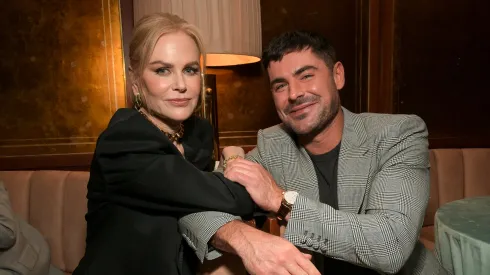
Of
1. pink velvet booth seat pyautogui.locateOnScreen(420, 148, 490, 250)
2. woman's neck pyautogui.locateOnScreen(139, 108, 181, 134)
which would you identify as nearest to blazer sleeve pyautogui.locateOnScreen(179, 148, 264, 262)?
woman's neck pyautogui.locateOnScreen(139, 108, 181, 134)

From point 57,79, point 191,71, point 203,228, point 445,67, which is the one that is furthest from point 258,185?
point 445,67

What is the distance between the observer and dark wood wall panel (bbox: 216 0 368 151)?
2.62 m

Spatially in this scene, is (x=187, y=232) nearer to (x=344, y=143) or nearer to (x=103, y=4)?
(x=344, y=143)

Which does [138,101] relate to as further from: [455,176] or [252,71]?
[455,176]

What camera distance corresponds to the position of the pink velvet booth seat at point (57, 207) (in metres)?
2.02

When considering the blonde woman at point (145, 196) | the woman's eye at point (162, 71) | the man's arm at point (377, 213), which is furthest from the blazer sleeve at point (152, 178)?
the woman's eye at point (162, 71)

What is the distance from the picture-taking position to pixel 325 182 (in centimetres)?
148

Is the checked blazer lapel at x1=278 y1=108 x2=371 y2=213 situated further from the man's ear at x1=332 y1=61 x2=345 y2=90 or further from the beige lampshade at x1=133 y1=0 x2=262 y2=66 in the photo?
the beige lampshade at x1=133 y1=0 x2=262 y2=66

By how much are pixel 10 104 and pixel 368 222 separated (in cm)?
224

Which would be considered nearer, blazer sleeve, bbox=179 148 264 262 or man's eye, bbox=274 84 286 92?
blazer sleeve, bbox=179 148 264 262

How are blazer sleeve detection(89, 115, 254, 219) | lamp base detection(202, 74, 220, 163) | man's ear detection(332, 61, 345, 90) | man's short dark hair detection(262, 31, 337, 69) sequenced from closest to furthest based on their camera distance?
blazer sleeve detection(89, 115, 254, 219) < man's short dark hair detection(262, 31, 337, 69) < man's ear detection(332, 61, 345, 90) < lamp base detection(202, 74, 220, 163)

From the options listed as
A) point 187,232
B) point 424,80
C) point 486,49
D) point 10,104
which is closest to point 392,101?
point 424,80

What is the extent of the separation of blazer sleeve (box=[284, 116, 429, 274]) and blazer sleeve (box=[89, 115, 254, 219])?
193mm

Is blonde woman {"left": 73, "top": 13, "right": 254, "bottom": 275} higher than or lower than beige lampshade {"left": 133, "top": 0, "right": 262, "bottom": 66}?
lower
